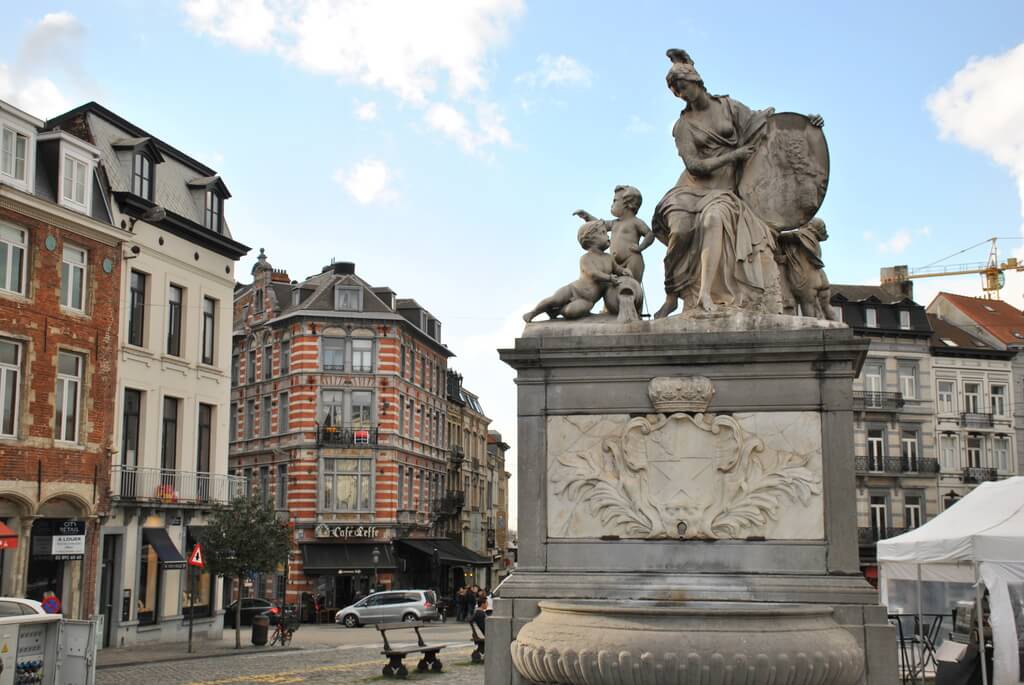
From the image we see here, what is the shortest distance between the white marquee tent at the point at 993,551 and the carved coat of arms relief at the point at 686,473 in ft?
16.8

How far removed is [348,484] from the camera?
52938mm

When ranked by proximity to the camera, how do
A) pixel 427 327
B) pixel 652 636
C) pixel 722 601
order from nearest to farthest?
pixel 652 636
pixel 722 601
pixel 427 327

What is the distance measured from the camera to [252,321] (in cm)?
5622

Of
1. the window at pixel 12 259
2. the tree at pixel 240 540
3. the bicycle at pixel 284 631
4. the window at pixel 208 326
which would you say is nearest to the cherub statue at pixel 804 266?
A: the window at pixel 12 259

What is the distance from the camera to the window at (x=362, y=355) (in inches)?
2110

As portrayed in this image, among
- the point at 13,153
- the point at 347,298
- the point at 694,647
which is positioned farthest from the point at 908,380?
the point at 694,647

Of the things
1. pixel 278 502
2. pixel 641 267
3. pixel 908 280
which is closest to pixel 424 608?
pixel 278 502

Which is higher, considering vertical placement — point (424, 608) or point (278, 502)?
point (278, 502)

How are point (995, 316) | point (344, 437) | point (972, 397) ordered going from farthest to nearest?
point (995, 316) < point (344, 437) < point (972, 397)

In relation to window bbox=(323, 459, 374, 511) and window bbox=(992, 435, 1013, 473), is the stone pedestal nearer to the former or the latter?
window bbox=(323, 459, 374, 511)

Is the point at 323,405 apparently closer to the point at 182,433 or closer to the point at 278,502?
the point at 278,502

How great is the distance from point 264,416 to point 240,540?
2698 centimetres

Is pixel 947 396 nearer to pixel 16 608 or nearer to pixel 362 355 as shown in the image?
pixel 362 355

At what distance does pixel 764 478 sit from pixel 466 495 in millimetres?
62302
